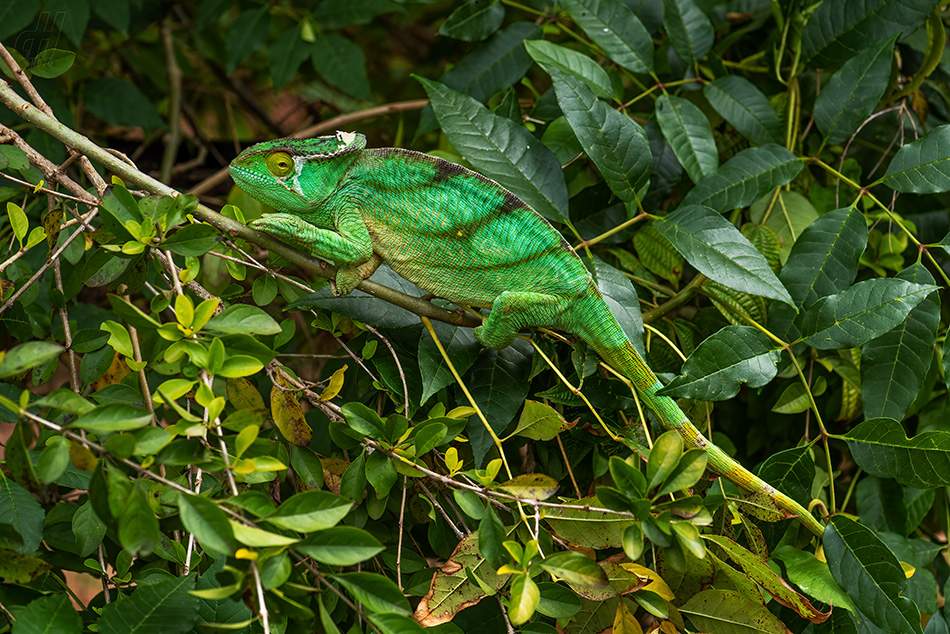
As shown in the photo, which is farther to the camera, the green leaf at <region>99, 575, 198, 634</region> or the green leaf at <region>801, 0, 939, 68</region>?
the green leaf at <region>801, 0, 939, 68</region>

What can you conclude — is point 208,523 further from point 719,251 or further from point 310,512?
point 719,251

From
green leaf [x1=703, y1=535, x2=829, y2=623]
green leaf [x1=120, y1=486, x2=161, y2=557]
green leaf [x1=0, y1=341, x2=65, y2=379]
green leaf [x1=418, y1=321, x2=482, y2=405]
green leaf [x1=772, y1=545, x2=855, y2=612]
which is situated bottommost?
green leaf [x1=772, y1=545, x2=855, y2=612]

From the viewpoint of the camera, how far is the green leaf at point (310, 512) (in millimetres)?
699

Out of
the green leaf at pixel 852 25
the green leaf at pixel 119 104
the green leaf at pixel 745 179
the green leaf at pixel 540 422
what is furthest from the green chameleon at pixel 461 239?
the green leaf at pixel 119 104

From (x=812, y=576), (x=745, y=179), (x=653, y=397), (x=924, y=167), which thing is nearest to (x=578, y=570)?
(x=653, y=397)

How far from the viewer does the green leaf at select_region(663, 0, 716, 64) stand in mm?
1498

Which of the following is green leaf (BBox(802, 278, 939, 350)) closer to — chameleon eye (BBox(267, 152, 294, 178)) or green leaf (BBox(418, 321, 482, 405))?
green leaf (BBox(418, 321, 482, 405))

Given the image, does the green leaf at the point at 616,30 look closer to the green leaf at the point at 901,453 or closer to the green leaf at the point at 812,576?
the green leaf at the point at 901,453

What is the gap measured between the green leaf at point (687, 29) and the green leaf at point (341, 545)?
1.27m

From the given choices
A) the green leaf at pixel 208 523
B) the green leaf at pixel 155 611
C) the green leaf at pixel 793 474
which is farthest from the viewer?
the green leaf at pixel 793 474

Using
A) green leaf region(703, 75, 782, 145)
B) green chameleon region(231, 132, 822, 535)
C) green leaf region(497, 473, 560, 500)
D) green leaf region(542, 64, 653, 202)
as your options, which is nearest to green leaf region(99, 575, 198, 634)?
green leaf region(497, 473, 560, 500)

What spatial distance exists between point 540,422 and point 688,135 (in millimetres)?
704

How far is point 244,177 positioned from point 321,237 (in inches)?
8.8

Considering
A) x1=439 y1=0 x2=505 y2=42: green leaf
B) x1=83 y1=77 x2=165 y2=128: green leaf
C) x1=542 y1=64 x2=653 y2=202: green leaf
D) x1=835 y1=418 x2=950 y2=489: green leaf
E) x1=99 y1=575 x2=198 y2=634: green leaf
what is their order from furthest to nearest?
x1=83 y1=77 x2=165 y2=128: green leaf → x1=439 y1=0 x2=505 y2=42: green leaf → x1=542 y1=64 x2=653 y2=202: green leaf → x1=835 y1=418 x2=950 y2=489: green leaf → x1=99 y1=575 x2=198 y2=634: green leaf
